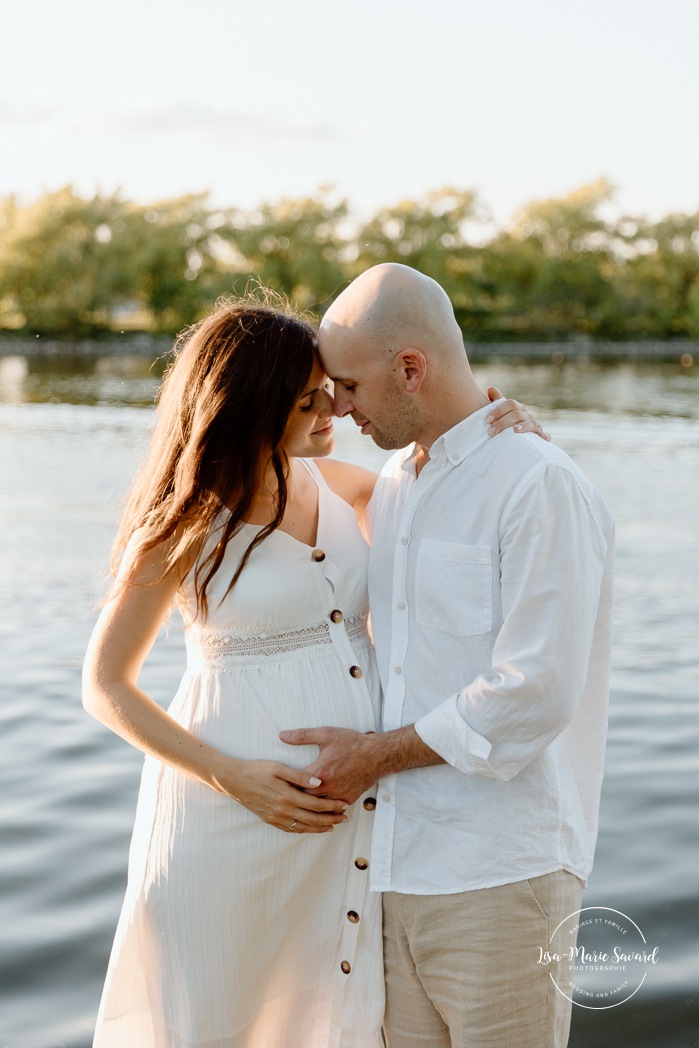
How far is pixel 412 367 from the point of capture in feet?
8.47

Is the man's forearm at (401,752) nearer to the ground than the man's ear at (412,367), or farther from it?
nearer to the ground

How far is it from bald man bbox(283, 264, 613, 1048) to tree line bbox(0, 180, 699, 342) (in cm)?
6521

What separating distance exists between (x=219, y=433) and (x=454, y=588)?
0.61 metres

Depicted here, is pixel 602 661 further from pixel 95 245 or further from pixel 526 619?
pixel 95 245

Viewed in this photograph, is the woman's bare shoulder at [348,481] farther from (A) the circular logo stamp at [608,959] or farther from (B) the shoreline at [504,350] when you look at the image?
(B) the shoreline at [504,350]

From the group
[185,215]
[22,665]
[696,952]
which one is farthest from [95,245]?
[696,952]

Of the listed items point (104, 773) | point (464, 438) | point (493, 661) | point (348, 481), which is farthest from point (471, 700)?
point (104, 773)

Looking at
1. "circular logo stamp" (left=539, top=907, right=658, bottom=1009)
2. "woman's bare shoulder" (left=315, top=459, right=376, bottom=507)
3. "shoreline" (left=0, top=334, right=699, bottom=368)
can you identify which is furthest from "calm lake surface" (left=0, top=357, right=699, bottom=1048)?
"shoreline" (left=0, top=334, right=699, bottom=368)

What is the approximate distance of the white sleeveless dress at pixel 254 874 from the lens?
2504 mm

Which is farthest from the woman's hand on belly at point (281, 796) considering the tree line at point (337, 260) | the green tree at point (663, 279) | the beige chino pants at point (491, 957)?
the green tree at point (663, 279)

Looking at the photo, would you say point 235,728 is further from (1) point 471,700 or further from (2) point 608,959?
(2) point 608,959

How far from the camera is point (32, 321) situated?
68812 millimetres

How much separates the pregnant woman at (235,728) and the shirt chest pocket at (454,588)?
24 cm

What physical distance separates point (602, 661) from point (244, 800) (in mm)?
840
